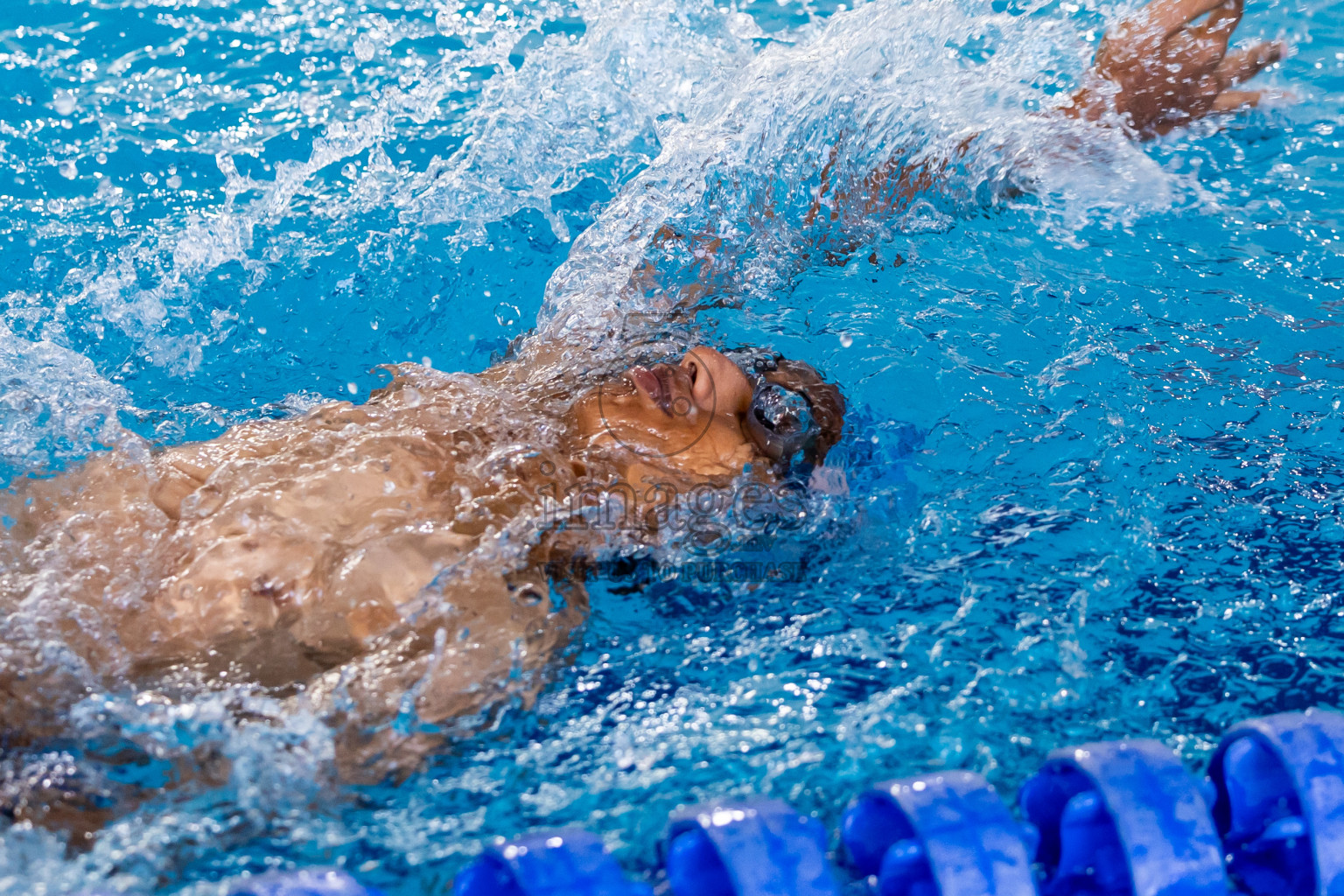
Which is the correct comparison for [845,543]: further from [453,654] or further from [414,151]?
[414,151]

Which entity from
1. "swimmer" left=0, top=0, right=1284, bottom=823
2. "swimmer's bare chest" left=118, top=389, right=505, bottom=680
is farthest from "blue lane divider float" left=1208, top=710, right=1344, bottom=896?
"swimmer's bare chest" left=118, top=389, right=505, bottom=680

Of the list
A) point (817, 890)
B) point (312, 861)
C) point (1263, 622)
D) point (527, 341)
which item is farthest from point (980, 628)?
point (527, 341)

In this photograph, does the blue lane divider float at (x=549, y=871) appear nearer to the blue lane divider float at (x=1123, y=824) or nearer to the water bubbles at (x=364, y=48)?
the blue lane divider float at (x=1123, y=824)

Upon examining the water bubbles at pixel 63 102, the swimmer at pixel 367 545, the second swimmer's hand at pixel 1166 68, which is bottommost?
the swimmer at pixel 367 545

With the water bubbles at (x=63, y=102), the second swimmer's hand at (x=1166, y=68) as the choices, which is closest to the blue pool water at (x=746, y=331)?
the water bubbles at (x=63, y=102)

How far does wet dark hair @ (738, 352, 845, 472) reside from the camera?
217 cm

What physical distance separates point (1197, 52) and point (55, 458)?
331 cm

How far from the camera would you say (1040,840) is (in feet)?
4.36

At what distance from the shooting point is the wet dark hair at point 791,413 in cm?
217

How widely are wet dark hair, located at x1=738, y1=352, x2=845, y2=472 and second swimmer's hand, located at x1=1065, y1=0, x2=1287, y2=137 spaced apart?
135 cm

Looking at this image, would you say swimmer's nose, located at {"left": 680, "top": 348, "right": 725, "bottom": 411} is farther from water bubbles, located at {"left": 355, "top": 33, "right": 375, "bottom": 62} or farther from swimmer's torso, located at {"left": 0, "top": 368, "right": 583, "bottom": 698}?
water bubbles, located at {"left": 355, "top": 33, "right": 375, "bottom": 62}

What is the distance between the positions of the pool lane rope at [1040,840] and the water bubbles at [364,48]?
3815 millimetres

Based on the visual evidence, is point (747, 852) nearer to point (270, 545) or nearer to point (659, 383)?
point (270, 545)

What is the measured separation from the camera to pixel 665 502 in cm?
200
